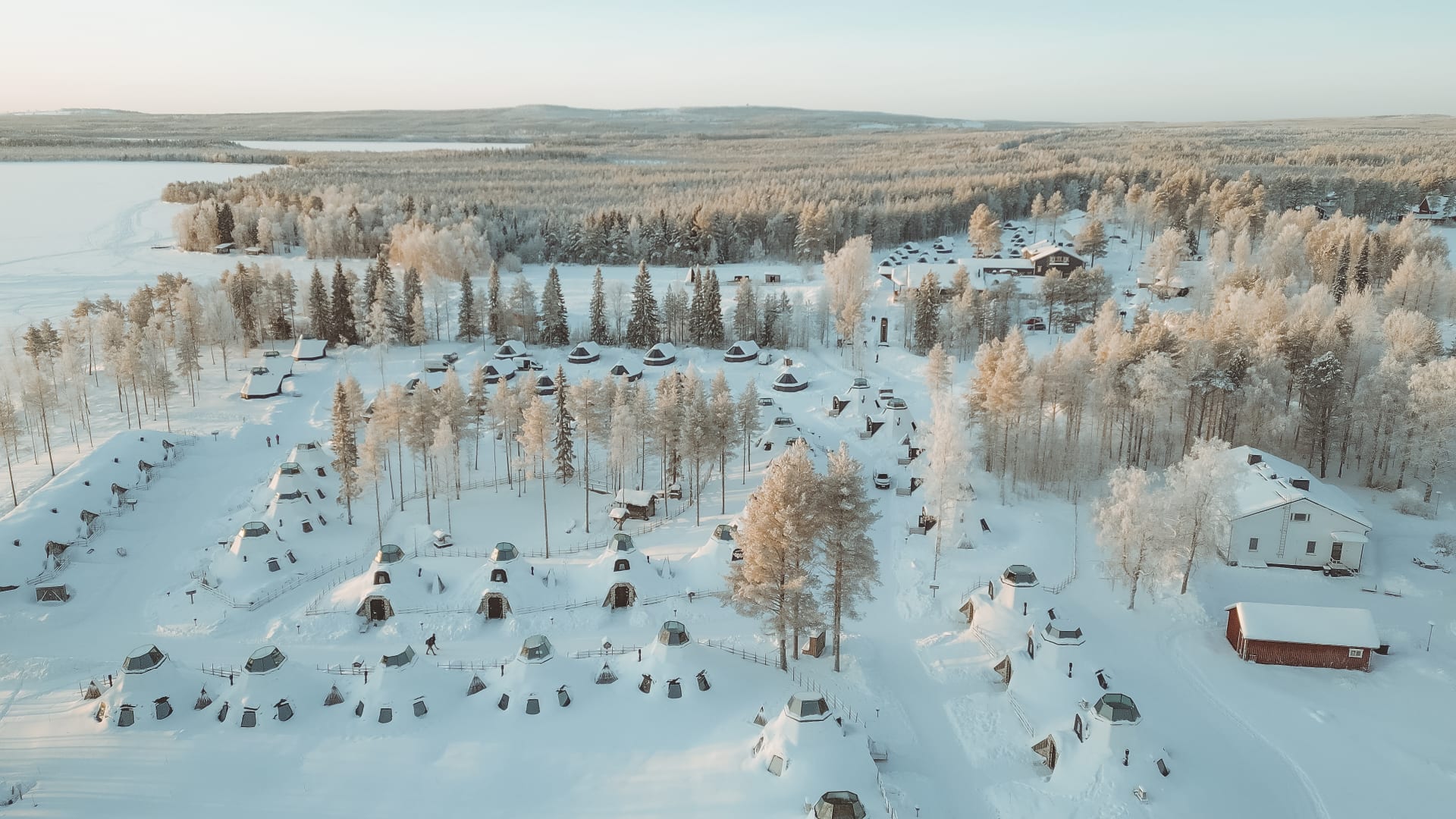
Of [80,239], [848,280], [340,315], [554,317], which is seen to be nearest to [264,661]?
[554,317]

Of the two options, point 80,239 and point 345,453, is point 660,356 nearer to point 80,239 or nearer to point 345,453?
point 345,453

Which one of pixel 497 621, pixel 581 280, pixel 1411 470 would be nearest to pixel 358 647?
pixel 497 621

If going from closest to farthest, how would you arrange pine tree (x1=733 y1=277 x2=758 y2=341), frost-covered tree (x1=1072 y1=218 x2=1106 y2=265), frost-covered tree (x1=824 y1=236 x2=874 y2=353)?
1. frost-covered tree (x1=824 y1=236 x2=874 y2=353)
2. pine tree (x1=733 y1=277 x2=758 y2=341)
3. frost-covered tree (x1=1072 y1=218 x2=1106 y2=265)

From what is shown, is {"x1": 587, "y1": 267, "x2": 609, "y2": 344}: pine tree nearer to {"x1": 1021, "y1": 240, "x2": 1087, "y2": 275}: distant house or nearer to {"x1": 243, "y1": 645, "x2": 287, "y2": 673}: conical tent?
{"x1": 1021, "y1": 240, "x2": 1087, "y2": 275}: distant house

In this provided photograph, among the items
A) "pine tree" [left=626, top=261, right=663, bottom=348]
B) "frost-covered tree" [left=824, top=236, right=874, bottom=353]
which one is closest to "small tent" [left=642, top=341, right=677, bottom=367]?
"pine tree" [left=626, top=261, right=663, bottom=348]

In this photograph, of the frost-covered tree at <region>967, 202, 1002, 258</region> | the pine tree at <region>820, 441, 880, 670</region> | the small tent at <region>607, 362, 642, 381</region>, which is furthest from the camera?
the frost-covered tree at <region>967, 202, 1002, 258</region>

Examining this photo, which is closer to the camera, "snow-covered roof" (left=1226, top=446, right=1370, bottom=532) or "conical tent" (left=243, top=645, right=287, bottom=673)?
"conical tent" (left=243, top=645, right=287, bottom=673)

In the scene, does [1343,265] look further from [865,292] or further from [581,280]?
[581,280]

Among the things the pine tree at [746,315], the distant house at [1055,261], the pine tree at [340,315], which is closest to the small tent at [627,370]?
the pine tree at [746,315]
